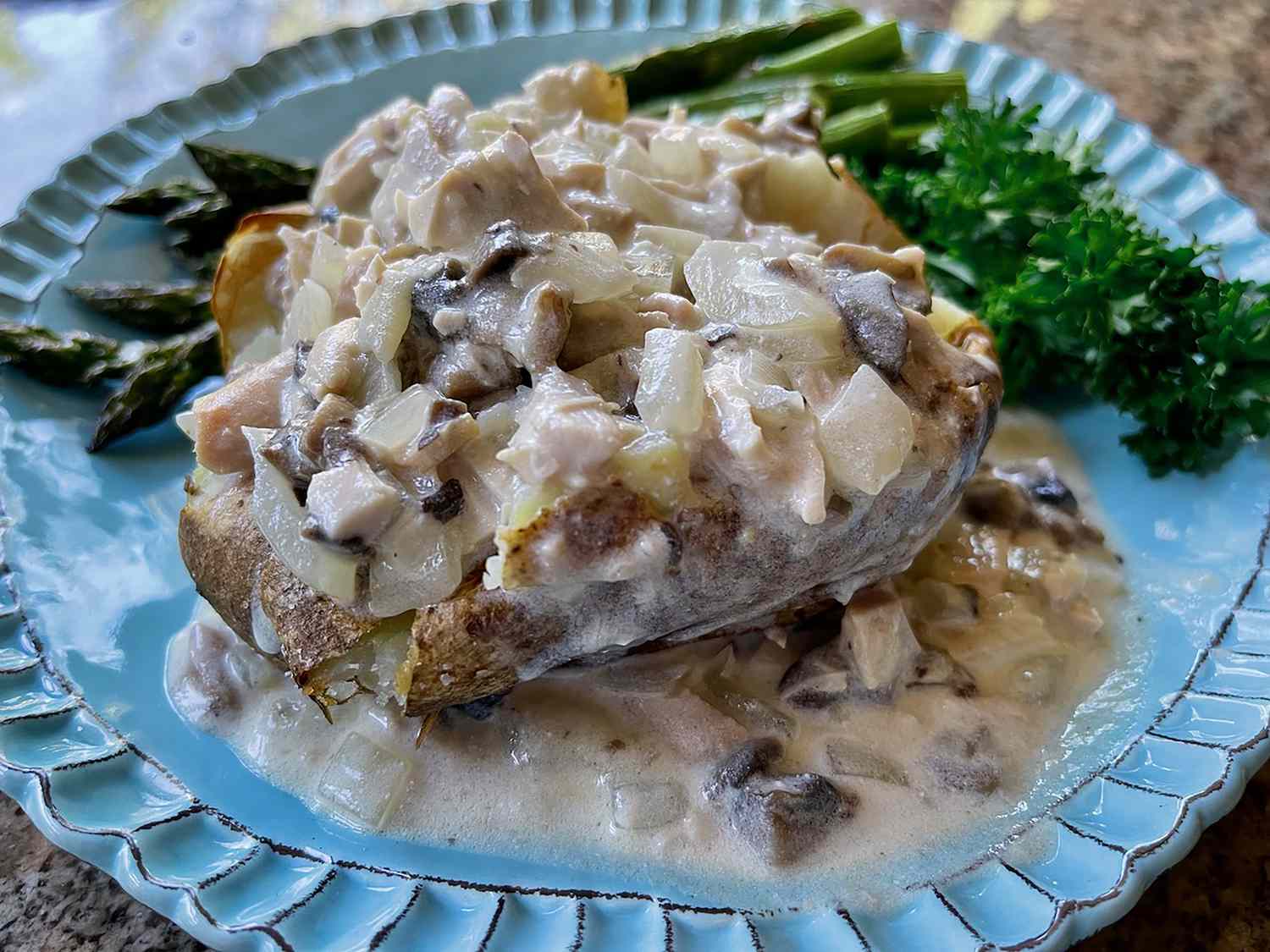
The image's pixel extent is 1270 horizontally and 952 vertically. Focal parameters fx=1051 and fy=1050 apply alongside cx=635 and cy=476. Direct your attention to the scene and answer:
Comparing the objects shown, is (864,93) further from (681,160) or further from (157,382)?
(157,382)

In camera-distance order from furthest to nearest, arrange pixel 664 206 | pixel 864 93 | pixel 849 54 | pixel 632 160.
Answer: pixel 849 54
pixel 864 93
pixel 632 160
pixel 664 206

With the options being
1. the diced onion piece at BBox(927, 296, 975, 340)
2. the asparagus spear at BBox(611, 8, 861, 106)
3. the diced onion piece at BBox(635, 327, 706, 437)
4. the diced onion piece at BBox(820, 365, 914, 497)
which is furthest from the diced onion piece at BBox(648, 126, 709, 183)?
the asparagus spear at BBox(611, 8, 861, 106)

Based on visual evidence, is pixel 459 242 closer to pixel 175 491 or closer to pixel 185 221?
pixel 175 491

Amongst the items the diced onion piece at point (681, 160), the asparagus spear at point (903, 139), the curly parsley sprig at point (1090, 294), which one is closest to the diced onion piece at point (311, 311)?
the diced onion piece at point (681, 160)

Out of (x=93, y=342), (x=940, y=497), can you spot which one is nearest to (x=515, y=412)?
(x=940, y=497)

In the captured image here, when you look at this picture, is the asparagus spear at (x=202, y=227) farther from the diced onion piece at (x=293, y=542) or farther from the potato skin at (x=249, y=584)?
the diced onion piece at (x=293, y=542)

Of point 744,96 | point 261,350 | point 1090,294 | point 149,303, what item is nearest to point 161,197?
point 149,303
